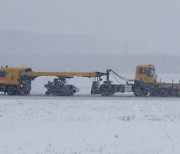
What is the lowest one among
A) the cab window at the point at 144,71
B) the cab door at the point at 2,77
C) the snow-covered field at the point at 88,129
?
the snow-covered field at the point at 88,129

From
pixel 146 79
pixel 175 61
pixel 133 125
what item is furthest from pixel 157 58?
pixel 133 125

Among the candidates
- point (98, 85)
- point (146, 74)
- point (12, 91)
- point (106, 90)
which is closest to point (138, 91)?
point (146, 74)

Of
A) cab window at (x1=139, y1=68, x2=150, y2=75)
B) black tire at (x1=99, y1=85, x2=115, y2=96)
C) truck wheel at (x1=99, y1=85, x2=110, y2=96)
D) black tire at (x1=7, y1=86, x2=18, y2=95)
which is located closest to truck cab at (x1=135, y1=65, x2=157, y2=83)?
cab window at (x1=139, y1=68, x2=150, y2=75)

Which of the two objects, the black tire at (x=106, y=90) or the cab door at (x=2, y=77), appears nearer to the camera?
the black tire at (x=106, y=90)

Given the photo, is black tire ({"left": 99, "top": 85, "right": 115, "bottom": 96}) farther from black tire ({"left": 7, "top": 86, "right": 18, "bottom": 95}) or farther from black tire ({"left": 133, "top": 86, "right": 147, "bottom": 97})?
black tire ({"left": 7, "top": 86, "right": 18, "bottom": 95})

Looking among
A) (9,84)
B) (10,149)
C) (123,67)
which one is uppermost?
(123,67)

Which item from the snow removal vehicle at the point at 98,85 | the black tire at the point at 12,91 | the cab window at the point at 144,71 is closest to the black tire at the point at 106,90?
the snow removal vehicle at the point at 98,85

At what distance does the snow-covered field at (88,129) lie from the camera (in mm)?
11946

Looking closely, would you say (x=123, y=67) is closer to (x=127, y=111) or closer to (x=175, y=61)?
(x=175, y=61)

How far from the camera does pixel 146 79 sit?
111 feet

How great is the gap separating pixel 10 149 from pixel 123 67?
285 feet

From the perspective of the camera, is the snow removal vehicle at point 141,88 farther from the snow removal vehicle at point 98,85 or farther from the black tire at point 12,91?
the black tire at point 12,91

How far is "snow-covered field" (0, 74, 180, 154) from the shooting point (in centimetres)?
1195

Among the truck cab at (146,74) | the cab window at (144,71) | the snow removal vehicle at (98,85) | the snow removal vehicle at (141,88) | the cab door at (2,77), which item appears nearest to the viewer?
the snow removal vehicle at (141,88)
